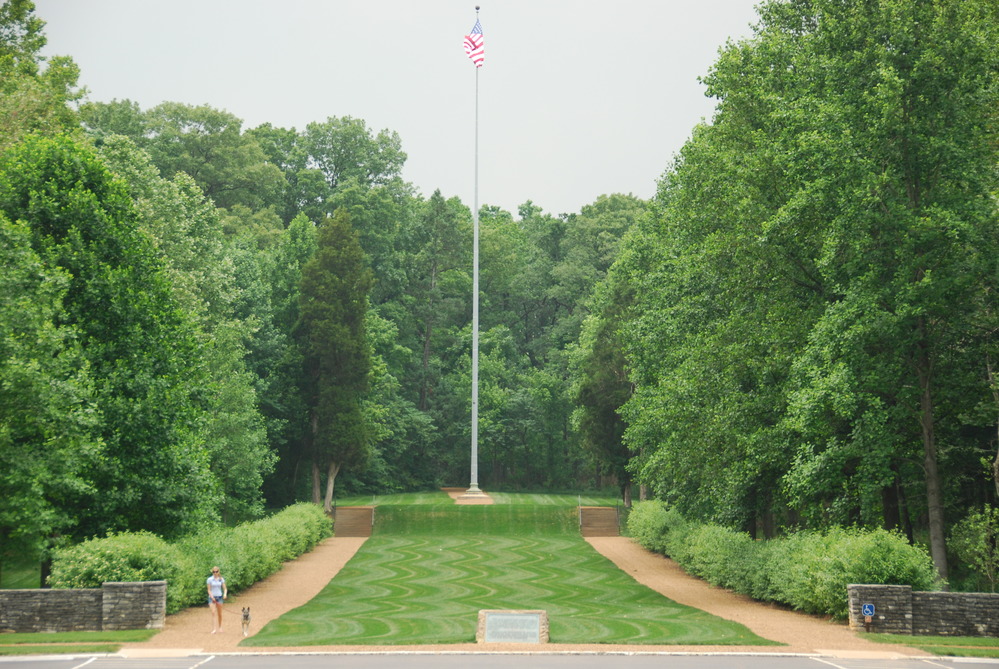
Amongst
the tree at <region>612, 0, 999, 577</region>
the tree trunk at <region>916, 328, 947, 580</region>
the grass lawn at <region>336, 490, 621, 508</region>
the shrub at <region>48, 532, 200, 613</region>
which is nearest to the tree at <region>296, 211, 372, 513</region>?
the grass lawn at <region>336, 490, 621, 508</region>

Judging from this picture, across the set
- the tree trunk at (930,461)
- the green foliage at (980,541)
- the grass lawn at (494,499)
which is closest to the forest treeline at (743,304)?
the tree trunk at (930,461)


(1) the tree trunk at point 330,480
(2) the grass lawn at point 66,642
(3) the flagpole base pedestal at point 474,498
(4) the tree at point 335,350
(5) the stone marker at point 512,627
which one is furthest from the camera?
(3) the flagpole base pedestal at point 474,498

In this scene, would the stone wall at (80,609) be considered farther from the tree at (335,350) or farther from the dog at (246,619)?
the tree at (335,350)

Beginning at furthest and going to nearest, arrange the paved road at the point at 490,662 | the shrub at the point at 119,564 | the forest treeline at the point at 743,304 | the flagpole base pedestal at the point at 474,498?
1. the flagpole base pedestal at the point at 474,498
2. the forest treeline at the point at 743,304
3. the shrub at the point at 119,564
4. the paved road at the point at 490,662

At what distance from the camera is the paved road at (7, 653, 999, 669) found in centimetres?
1867

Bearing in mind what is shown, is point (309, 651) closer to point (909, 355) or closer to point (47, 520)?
point (47, 520)

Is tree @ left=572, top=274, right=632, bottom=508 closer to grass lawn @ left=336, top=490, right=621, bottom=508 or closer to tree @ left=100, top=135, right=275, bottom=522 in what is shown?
grass lawn @ left=336, top=490, right=621, bottom=508

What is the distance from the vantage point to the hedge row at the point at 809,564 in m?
23.5

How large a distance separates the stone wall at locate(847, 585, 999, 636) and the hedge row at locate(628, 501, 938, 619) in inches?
25.4

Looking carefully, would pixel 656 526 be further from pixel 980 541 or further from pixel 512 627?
pixel 512 627

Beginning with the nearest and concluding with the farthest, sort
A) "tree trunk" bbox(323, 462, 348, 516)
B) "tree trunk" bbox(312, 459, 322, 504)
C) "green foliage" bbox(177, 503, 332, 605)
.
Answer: "green foliage" bbox(177, 503, 332, 605), "tree trunk" bbox(323, 462, 348, 516), "tree trunk" bbox(312, 459, 322, 504)

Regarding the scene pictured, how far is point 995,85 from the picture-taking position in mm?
25609

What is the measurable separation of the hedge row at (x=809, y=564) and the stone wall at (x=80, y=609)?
16250 mm

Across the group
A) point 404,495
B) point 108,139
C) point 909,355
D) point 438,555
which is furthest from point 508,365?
point 909,355
